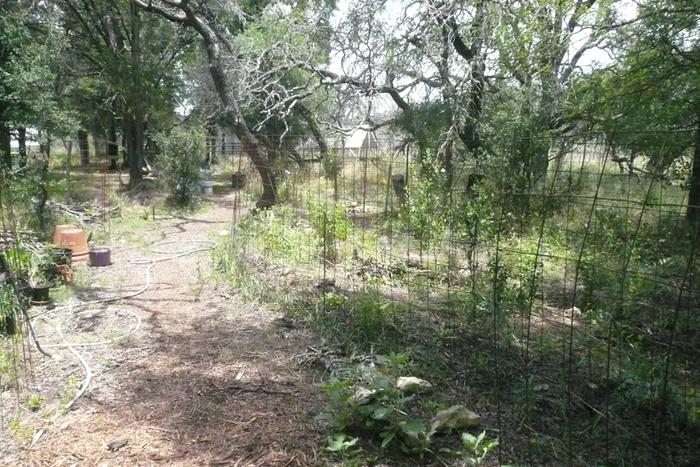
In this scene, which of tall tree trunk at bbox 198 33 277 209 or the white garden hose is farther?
tall tree trunk at bbox 198 33 277 209

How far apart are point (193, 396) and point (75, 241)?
3.79 meters

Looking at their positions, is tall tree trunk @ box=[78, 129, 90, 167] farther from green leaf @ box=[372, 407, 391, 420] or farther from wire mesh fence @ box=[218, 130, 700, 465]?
green leaf @ box=[372, 407, 391, 420]

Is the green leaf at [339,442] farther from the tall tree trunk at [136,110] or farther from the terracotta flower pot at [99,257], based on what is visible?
the tall tree trunk at [136,110]

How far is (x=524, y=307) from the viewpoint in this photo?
3283 mm

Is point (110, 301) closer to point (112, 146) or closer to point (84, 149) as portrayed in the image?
point (84, 149)

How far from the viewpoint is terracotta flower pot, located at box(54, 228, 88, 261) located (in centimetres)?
553

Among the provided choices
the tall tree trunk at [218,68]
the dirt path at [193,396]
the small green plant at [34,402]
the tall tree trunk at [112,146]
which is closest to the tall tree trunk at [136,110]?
the tall tree trunk at [218,68]

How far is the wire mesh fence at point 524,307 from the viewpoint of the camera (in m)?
2.35

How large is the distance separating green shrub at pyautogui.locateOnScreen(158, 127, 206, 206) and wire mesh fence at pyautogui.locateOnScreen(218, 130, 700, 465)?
395 centimetres

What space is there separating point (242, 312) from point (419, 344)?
1728 millimetres

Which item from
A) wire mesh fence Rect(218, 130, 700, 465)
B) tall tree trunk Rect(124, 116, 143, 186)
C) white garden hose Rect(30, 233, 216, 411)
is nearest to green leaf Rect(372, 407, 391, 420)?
wire mesh fence Rect(218, 130, 700, 465)

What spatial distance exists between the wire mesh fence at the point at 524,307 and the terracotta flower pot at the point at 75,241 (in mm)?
1845

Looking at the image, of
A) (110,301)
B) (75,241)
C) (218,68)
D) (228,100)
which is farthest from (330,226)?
(218,68)

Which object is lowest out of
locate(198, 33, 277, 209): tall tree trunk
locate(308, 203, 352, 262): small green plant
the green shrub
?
locate(308, 203, 352, 262): small green plant
